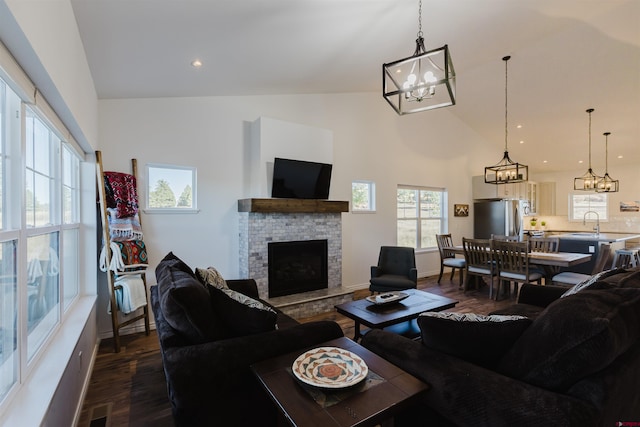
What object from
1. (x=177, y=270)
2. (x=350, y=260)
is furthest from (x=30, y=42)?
(x=350, y=260)

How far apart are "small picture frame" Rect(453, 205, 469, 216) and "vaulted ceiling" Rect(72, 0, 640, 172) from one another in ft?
7.72

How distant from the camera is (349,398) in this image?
127cm

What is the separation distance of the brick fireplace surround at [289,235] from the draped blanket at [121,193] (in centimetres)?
129

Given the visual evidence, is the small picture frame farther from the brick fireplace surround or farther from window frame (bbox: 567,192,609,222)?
window frame (bbox: 567,192,609,222)

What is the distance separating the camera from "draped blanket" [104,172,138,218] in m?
3.30

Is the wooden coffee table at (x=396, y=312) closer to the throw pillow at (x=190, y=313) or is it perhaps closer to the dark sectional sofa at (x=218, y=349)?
the dark sectional sofa at (x=218, y=349)

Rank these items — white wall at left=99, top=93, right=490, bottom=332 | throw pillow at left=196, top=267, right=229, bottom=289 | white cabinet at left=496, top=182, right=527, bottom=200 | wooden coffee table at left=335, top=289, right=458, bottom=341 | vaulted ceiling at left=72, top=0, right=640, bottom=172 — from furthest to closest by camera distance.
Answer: white cabinet at left=496, top=182, right=527, bottom=200 → white wall at left=99, top=93, right=490, bottom=332 → wooden coffee table at left=335, top=289, right=458, bottom=341 → throw pillow at left=196, top=267, right=229, bottom=289 → vaulted ceiling at left=72, top=0, right=640, bottom=172

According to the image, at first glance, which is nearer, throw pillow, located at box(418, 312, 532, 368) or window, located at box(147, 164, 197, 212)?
throw pillow, located at box(418, 312, 532, 368)

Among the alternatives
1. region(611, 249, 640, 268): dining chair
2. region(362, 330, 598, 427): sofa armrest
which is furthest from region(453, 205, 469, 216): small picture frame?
region(362, 330, 598, 427): sofa armrest

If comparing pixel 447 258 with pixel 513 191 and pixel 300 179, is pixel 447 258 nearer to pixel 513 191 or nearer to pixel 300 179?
pixel 513 191

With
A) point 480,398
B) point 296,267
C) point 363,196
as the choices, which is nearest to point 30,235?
point 480,398

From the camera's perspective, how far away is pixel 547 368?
48.8 inches

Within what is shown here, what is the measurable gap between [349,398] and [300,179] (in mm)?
3501

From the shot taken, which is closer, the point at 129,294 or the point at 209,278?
the point at 209,278
